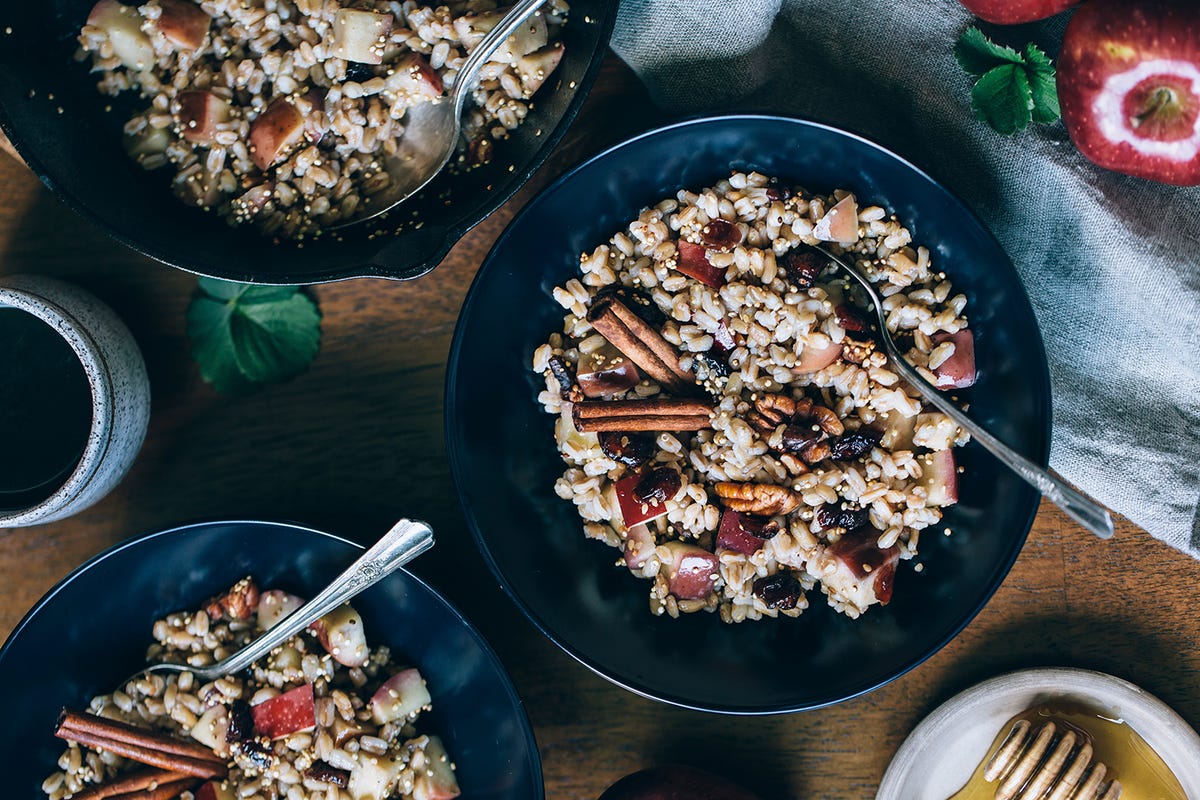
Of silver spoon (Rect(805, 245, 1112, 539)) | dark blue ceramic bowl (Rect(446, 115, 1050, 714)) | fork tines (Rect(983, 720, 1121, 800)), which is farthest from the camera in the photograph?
fork tines (Rect(983, 720, 1121, 800))

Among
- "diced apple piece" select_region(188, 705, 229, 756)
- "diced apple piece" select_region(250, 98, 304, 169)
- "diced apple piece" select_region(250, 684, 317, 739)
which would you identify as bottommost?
"diced apple piece" select_region(188, 705, 229, 756)

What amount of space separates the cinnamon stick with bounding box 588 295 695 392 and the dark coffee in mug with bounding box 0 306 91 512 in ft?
2.03

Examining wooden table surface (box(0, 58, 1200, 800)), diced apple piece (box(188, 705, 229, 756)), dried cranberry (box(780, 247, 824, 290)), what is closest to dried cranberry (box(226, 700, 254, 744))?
diced apple piece (box(188, 705, 229, 756))

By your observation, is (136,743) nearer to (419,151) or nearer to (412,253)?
(412,253)

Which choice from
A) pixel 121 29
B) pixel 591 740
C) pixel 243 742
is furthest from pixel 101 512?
pixel 591 740

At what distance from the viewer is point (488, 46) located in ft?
3.37

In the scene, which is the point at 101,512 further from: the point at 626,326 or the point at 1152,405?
the point at 1152,405

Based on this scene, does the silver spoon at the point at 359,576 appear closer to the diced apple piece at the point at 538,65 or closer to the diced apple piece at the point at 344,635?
the diced apple piece at the point at 344,635

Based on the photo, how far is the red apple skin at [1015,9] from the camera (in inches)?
40.3

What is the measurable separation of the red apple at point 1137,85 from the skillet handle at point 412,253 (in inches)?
27.4

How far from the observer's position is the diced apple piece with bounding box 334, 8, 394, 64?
41.5 inches

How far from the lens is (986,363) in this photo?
1.09m

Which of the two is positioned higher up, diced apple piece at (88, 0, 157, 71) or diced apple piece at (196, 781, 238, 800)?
diced apple piece at (88, 0, 157, 71)

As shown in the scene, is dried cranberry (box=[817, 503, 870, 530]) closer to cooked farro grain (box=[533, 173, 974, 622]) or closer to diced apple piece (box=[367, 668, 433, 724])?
cooked farro grain (box=[533, 173, 974, 622])
